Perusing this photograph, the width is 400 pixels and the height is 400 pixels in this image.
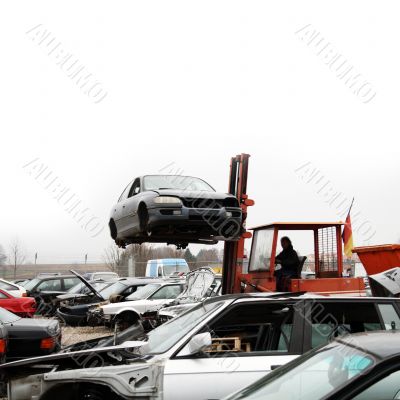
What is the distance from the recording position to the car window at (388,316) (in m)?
5.59

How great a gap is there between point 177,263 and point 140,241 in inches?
799

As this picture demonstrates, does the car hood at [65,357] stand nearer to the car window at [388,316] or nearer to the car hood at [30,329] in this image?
the car window at [388,316]

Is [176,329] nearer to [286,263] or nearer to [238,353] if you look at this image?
[238,353]

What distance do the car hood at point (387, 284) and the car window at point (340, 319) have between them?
209cm

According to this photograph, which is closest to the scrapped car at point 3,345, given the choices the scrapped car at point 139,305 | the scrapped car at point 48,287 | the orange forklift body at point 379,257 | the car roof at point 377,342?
the car roof at point 377,342

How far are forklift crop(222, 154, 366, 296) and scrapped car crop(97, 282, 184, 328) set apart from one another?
549 cm

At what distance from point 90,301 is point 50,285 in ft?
17.7

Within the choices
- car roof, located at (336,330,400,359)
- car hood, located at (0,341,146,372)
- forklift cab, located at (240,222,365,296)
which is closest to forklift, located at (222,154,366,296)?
forklift cab, located at (240,222,365,296)

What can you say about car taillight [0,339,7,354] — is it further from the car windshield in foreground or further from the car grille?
the car windshield in foreground

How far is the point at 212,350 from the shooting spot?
557cm

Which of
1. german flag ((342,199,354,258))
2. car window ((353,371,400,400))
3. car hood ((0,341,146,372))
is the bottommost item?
car hood ((0,341,146,372))

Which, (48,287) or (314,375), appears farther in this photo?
(48,287)

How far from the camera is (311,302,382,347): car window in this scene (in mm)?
5527

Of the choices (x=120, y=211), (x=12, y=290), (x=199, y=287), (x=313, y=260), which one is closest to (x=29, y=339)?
(x=120, y=211)
